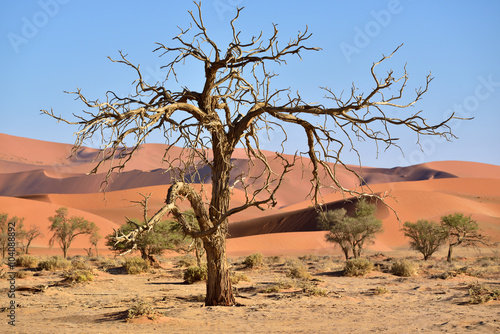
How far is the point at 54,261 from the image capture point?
23078mm

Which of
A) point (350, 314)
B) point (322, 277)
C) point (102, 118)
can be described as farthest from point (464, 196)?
point (102, 118)

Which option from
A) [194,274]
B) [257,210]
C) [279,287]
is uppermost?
[257,210]

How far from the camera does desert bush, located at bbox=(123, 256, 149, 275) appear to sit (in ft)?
73.0

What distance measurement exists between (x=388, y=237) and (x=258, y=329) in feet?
134

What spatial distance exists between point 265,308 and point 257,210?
233 ft

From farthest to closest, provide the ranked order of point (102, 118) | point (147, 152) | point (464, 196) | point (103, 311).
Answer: point (147, 152), point (464, 196), point (103, 311), point (102, 118)

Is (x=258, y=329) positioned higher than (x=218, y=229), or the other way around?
(x=218, y=229)

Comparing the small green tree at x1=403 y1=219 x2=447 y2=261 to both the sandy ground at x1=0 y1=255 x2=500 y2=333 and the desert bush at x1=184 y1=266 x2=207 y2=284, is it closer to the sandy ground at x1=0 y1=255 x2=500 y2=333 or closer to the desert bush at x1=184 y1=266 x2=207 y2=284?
the sandy ground at x1=0 y1=255 x2=500 y2=333

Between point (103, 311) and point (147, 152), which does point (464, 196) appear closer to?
point (103, 311)

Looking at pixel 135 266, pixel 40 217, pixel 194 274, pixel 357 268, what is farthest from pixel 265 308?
pixel 40 217

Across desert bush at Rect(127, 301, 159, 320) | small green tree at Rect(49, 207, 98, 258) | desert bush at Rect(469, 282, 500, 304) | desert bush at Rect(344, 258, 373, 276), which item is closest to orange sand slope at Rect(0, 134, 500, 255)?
desert bush at Rect(127, 301, 159, 320)

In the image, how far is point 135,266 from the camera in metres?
22.6

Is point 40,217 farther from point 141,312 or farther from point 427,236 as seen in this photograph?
point 141,312

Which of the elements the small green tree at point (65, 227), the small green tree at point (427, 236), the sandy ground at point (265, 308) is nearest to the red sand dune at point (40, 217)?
the small green tree at point (65, 227)
